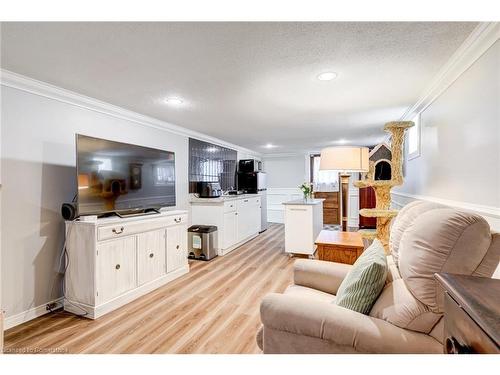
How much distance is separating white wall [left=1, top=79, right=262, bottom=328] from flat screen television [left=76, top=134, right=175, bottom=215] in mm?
334

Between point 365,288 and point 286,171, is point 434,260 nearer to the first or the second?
point 365,288

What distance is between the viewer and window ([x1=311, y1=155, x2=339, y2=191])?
7062 millimetres

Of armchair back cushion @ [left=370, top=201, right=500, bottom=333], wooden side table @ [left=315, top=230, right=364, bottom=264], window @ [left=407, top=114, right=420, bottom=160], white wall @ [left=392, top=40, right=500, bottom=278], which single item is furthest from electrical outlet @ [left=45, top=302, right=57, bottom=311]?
window @ [left=407, top=114, right=420, bottom=160]

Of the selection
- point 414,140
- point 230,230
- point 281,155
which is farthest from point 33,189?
point 281,155

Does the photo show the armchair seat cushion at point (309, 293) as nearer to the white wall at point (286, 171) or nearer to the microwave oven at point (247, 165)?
the microwave oven at point (247, 165)

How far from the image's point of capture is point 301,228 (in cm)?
393

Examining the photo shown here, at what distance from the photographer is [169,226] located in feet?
9.78

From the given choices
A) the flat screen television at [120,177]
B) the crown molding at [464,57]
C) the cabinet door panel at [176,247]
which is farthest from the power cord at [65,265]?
the crown molding at [464,57]

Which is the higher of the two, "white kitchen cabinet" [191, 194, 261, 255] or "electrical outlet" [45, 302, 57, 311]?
"white kitchen cabinet" [191, 194, 261, 255]

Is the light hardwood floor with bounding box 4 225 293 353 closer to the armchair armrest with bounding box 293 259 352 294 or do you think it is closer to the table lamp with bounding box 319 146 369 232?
the armchair armrest with bounding box 293 259 352 294

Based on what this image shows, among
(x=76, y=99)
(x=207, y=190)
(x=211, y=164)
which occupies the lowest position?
(x=207, y=190)

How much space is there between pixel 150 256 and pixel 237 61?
2.20m
